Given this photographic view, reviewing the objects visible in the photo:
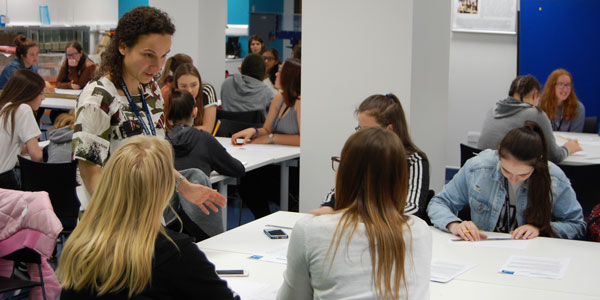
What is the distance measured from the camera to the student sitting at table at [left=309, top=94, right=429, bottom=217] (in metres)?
3.18

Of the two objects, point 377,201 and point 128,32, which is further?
point 128,32

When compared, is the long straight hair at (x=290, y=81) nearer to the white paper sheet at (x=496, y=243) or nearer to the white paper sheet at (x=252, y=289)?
the white paper sheet at (x=496, y=243)

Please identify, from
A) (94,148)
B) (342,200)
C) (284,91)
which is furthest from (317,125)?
(342,200)

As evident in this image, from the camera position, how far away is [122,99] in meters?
2.63

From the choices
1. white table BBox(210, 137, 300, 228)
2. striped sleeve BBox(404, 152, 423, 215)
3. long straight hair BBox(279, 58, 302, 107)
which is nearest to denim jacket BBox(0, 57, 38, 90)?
white table BBox(210, 137, 300, 228)

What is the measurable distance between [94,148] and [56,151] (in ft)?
6.88

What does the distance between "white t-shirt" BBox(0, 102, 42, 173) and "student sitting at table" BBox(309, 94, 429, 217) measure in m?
2.42

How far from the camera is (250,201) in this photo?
18.4ft

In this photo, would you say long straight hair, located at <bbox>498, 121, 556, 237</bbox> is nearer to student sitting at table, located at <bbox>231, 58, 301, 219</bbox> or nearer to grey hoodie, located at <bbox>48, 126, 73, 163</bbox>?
student sitting at table, located at <bbox>231, 58, 301, 219</bbox>

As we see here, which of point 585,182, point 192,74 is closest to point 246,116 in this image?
point 192,74

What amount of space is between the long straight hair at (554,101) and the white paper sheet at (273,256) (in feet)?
15.1

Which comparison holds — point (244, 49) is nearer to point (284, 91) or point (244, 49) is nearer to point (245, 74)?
point (245, 74)

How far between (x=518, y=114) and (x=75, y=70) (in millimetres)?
5593

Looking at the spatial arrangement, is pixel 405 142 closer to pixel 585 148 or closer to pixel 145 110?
pixel 145 110
